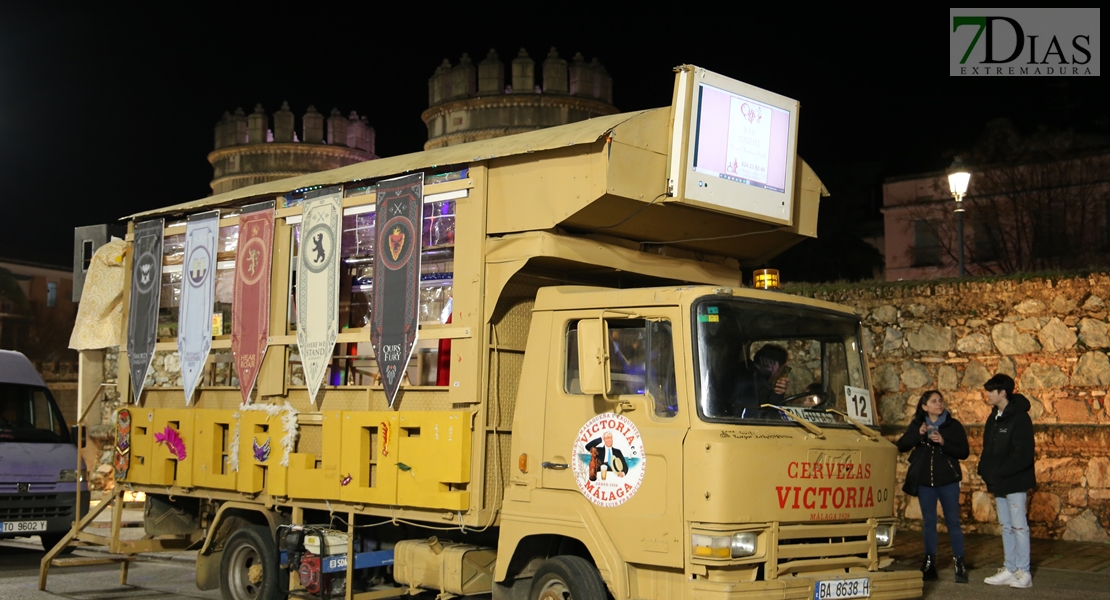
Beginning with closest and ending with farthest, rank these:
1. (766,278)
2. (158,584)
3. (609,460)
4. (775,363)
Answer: (609,460)
(775,363)
(766,278)
(158,584)

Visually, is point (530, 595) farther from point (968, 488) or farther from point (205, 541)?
point (968, 488)

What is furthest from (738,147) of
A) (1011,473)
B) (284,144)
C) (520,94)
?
(284,144)

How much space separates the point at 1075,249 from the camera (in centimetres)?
2653

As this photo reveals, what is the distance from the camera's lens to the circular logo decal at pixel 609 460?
6691 millimetres

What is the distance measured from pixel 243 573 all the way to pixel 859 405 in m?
5.43

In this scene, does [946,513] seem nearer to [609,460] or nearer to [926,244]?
[609,460]

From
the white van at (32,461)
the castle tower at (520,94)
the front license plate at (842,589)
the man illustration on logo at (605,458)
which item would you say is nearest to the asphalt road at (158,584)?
the white van at (32,461)

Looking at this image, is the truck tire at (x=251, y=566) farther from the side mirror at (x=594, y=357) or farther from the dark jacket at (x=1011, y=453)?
the dark jacket at (x=1011, y=453)

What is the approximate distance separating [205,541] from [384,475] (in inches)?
105

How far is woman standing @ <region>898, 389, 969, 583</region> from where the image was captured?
31.9ft

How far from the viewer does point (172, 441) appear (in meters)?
10.1

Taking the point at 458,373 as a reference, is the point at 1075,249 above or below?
above

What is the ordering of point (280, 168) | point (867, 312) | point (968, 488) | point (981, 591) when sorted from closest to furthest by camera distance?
point (981, 591) → point (968, 488) → point (867, 312) → point (280, 168)

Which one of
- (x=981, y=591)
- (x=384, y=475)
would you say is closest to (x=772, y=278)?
(x=384, y=475)
